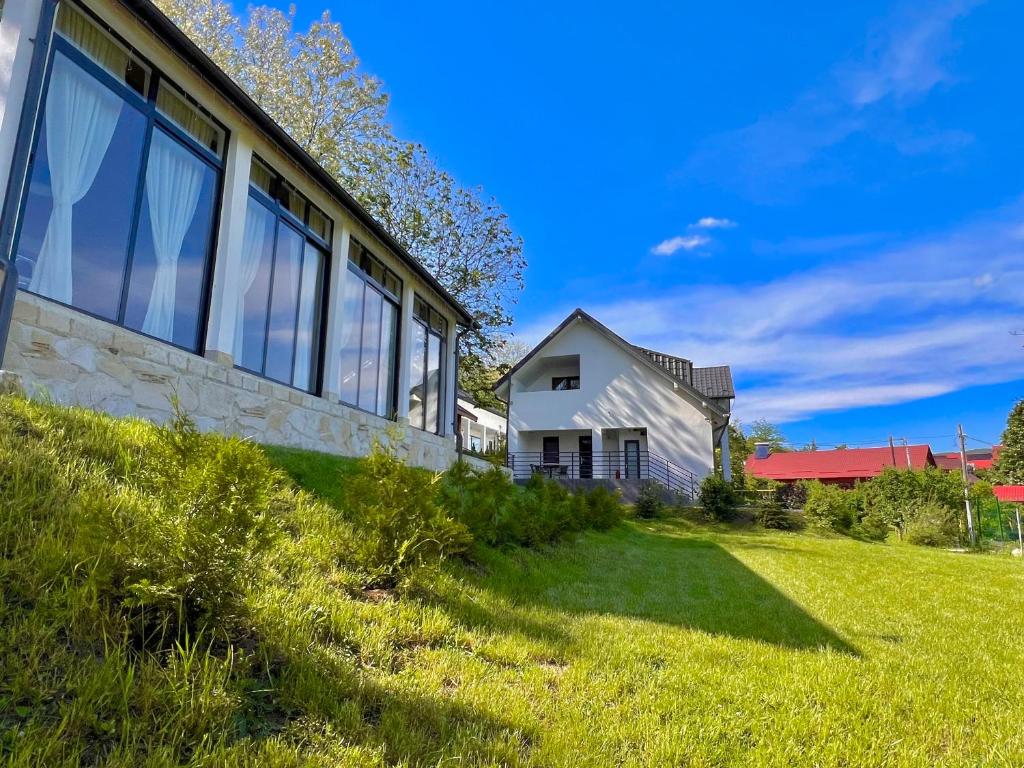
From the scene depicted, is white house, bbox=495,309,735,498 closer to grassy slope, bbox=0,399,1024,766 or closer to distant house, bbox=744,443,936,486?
grassy slope, bbox=0,399,1024,766

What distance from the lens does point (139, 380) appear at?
16.1 ft

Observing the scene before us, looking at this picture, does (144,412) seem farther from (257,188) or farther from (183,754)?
(183,754)

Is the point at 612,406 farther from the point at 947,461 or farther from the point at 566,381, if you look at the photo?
the point at 947,461

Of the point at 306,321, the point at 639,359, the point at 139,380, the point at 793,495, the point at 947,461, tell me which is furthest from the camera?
the point at 947,461

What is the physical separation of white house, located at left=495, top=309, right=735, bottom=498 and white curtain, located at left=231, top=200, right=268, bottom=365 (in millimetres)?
15981

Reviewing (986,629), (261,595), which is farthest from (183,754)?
(986,629)

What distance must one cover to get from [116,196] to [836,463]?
147 ft

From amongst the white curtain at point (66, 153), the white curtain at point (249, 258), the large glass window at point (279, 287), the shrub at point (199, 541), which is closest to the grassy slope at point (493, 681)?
the shrub at point (199, 541)

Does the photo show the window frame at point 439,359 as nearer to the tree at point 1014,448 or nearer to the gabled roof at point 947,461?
the tree at point 1014,448

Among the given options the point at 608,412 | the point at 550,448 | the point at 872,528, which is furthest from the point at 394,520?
the point at 550,448

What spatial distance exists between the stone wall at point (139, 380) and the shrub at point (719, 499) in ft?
40.9

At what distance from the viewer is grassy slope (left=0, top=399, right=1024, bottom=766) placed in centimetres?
170

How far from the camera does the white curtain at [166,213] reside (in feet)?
17.7

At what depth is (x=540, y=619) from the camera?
11.8ft
